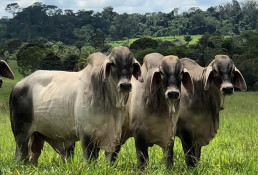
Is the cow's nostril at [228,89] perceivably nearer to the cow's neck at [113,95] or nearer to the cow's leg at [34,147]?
the cow's neck at [113,95]

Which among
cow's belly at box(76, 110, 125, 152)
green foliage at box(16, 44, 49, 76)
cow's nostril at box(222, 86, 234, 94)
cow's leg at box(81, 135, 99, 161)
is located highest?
cow's nostril at box(222, 86, 234, 94)

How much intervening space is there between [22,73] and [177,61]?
47.0 metres

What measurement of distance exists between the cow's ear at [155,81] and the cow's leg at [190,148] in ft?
3.10

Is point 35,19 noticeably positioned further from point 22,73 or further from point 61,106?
point 61,106

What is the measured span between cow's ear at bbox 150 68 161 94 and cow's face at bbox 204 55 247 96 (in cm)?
71

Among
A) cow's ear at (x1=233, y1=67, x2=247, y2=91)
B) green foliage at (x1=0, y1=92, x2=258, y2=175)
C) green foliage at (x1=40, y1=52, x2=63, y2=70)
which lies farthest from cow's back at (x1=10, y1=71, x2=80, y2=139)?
green foliage at (x1=40, y1=52, x2=63, y2=70)

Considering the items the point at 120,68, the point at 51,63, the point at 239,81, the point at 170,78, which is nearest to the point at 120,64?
the point at 120,68

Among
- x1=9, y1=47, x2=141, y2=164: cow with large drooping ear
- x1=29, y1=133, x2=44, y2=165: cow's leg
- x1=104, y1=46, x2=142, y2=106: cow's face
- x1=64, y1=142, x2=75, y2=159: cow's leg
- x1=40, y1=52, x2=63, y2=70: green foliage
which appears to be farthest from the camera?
x1=40, y1=52, x2=63, y2=70: green foliage

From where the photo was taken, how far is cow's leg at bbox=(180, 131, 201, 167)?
20.4 feet

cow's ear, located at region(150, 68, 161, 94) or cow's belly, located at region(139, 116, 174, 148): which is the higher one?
cow's ear, located at region(150, 68, 161, 94)

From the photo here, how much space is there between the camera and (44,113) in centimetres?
609

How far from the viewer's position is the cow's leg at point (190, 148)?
6219 mm

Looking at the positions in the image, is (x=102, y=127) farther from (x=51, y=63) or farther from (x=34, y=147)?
(x=51, y=63)

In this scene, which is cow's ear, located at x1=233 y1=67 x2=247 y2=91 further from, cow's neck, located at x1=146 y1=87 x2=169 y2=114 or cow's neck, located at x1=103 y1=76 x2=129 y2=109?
cow's neck, located at x1=103 y1=76 x2=129 y2=109
